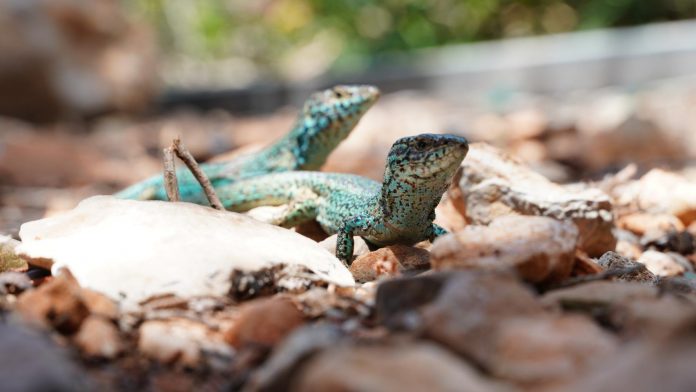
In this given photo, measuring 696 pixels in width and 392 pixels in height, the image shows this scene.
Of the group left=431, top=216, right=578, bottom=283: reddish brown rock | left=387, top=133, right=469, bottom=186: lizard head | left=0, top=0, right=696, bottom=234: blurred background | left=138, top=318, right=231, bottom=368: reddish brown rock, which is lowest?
left=0, top=0, right=696, bottom=234: blurred background

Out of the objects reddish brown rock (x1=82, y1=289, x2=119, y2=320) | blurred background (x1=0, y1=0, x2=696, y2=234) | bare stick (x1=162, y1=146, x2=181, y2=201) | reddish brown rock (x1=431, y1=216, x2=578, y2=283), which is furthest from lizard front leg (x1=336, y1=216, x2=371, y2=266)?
blurred background (x1=0, y1=0, x2=696, y2=234)

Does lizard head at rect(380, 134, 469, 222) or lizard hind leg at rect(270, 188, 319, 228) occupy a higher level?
lizard head at rect(380, 134, 469, 222)

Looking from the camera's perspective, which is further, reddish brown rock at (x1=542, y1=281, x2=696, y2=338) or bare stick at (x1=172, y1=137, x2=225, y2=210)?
bare stick at (x1=172, y1=137, x2=225, y2=210)

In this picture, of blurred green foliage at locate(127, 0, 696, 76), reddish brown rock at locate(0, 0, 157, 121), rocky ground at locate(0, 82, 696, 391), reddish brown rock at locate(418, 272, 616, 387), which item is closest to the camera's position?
rocky ground at locate(0, 82, 696, 391)

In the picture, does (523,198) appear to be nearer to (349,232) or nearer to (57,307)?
(349,232)

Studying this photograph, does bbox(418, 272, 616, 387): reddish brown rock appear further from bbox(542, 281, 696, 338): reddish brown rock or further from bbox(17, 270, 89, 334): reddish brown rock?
bbox(17, 270, 89, 334): reddish brown rock

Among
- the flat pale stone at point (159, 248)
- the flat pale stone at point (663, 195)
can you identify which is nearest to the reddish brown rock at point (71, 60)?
the flat pale stone at point (663, 195)

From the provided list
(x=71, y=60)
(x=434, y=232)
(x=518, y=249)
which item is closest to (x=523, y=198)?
(x=434, y=232)

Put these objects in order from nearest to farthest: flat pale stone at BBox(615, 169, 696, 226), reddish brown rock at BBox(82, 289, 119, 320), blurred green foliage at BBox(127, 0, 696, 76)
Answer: reddish brown rock at BBox(82, 289, 119, 320), flat pale stone at BBox(615, 169, 696, 226), blurred green foliage at BBox(127, 0, 696, 76)

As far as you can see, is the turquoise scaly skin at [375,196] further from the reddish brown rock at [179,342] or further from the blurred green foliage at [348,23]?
the blurred green foliage at [348,23]
